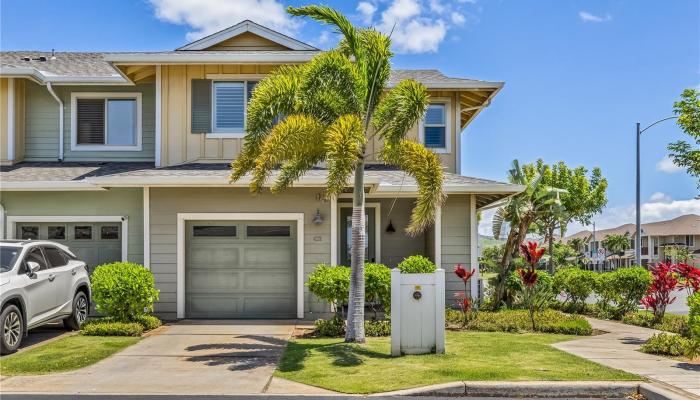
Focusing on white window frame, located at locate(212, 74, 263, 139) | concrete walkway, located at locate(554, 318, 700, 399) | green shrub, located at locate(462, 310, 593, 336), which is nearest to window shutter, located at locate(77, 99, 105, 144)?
white window frame, located at locate(212, 74, 263, 139)

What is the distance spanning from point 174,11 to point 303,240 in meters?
7.85

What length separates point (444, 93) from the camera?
652 inches

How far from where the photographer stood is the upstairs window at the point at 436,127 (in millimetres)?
16656

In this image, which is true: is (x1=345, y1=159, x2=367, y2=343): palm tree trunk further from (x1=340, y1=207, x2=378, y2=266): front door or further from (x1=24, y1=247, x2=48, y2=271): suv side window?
(x1=340, y1=207, x2=378, y2=266): front door

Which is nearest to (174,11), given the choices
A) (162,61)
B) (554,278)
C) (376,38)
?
(162,61)

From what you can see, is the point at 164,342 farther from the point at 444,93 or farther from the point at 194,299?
the point at 444,93

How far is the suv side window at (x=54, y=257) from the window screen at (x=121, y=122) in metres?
5.35

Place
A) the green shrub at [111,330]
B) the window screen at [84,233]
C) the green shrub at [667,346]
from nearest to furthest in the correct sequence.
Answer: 1. the green shrub at [667,346]
2. the green shrub at [111,330]
3. the window screen at [84,233]

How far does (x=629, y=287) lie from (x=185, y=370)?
1121cm

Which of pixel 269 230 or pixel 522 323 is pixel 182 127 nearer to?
pixel 269 230

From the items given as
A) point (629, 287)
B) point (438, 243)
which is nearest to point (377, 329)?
point (438, 243)

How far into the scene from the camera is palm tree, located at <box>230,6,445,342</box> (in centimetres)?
959

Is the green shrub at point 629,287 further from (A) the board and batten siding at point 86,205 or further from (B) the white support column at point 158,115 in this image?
(B) the white support column at point 158,115

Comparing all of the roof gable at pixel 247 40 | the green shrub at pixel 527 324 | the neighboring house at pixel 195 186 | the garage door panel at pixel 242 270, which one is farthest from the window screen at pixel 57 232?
the green shrub at pixel 527 324
